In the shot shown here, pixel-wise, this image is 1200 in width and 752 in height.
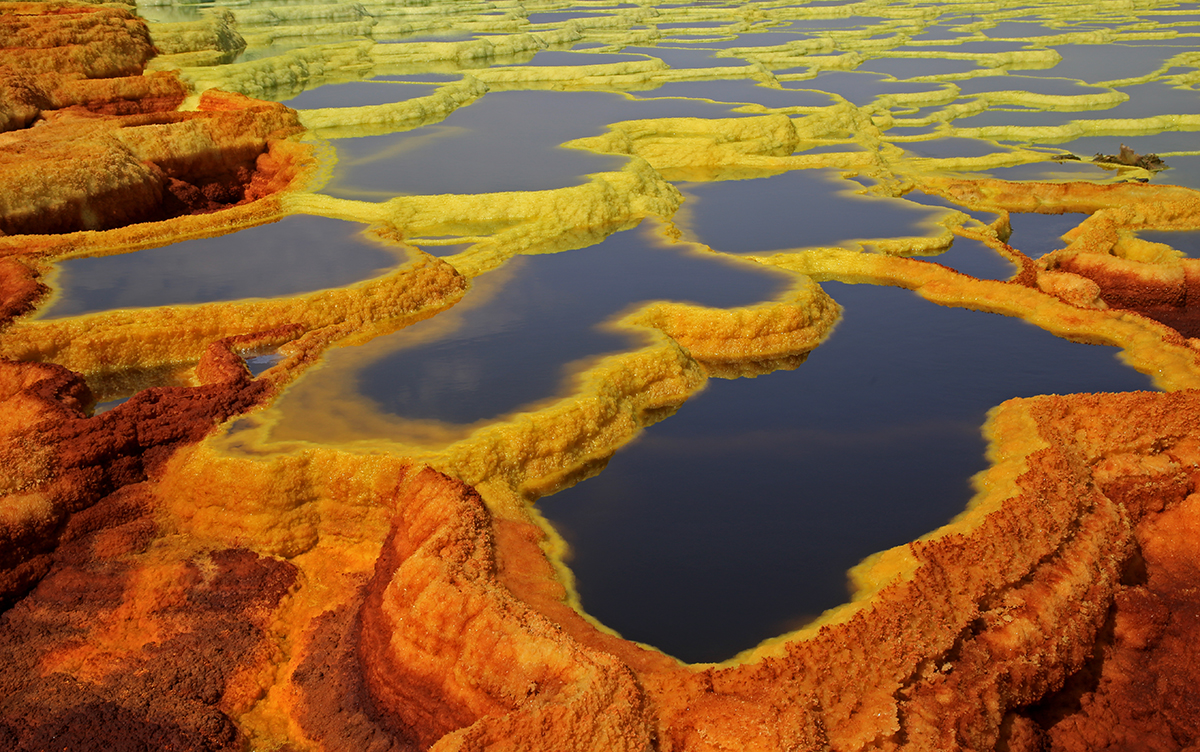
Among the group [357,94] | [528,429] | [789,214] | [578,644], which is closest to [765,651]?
[578,644]

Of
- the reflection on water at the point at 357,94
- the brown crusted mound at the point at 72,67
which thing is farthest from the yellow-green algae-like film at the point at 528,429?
the reflection on water at the point at 357,94

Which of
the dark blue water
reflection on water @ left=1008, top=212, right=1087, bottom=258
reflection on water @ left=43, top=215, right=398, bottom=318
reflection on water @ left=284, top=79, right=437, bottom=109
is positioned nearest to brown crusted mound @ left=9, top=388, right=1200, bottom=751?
the dark blue water

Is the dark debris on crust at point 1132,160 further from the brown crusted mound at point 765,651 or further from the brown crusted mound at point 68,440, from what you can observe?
the brown crusted mound at point 68,440

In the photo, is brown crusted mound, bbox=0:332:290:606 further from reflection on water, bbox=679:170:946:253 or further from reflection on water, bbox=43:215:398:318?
reflection on water, bbox=679:170:946:253

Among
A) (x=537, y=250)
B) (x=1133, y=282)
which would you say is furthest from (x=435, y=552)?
(x=1133, y=282)

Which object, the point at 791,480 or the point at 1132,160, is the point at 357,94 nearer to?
the point at 1132,160

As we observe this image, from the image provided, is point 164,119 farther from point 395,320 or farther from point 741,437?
point 741,437
